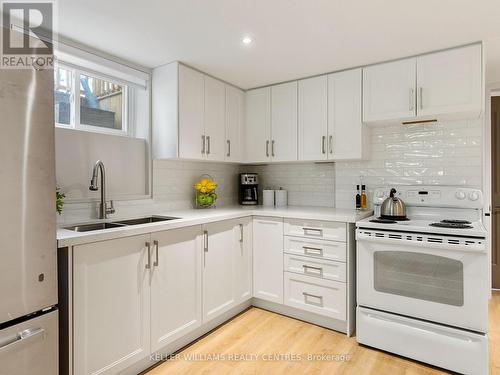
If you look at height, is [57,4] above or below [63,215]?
above

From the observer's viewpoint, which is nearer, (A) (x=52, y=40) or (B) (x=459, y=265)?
(B) (x=459, y=265)

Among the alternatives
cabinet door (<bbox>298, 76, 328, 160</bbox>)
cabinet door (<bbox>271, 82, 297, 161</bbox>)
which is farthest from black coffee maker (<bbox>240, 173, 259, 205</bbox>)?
cabinet door (<bbox>298, 76, 328, 160</bbox>)

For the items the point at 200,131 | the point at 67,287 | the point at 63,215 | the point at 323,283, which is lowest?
the point at 323,283

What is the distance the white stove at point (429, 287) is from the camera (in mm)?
1889

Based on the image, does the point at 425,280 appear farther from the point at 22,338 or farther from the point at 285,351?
the point at 22,338

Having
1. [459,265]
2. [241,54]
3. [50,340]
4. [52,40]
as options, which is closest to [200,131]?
[241,54]

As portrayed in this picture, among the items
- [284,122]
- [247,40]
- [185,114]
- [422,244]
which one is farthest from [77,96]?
[422,244]

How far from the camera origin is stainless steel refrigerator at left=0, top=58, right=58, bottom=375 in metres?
1.24

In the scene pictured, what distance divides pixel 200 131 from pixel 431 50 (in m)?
1.98

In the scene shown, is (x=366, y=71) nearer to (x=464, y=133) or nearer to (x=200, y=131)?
(x=464, y=133)

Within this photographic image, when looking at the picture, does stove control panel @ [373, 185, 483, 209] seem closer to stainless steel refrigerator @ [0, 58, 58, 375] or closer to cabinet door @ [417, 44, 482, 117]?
cabinet door @ [417, 44, 482, 117]

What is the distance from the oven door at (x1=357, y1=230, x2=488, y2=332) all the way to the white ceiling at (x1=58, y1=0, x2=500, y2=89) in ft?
4.65

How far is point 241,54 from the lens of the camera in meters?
2.45

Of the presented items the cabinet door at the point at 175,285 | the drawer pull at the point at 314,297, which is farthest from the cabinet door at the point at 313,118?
the cabinet door at the point at 175,285
